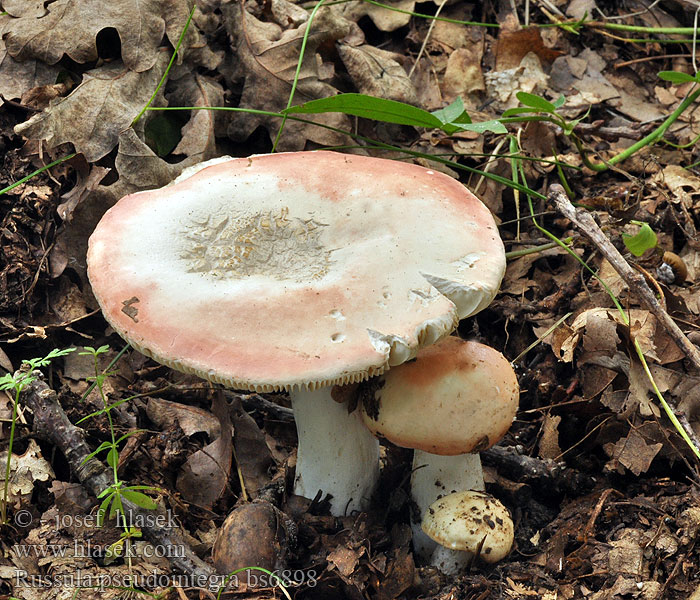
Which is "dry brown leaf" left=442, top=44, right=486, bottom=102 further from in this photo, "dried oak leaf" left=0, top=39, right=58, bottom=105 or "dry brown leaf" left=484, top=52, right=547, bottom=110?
"dried oak leaf" left=0, top=39, right=58, bottom=105

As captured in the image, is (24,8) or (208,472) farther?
(24,8)

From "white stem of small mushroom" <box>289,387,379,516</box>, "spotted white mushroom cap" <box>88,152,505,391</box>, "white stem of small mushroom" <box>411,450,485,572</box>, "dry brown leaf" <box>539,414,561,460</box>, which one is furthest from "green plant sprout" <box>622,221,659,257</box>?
"white stem of small mushroom" <box>289,387,379,516</box>

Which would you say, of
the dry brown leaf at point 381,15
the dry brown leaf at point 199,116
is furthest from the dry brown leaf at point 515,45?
the dry brown leaf at point 199,116

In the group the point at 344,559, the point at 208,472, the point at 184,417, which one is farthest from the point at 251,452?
the point at 344,559

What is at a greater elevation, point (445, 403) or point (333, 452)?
point (445, 403)

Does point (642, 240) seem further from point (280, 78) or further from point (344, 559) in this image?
point (280, 78)

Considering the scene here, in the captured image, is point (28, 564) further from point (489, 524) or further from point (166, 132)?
point (166, 132)

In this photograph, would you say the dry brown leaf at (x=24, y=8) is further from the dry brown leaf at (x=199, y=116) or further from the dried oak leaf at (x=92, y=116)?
the dry brown leaf at (x=199, y=116)
